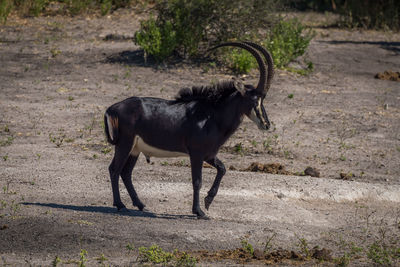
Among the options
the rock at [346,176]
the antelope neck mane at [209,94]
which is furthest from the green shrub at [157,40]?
the antelope neck mane at [209,94]

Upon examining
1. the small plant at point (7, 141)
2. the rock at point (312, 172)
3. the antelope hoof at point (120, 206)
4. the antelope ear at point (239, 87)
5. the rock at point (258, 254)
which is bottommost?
the rock at point (312, 172)

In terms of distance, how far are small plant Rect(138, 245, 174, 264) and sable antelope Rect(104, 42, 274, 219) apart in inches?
65.2

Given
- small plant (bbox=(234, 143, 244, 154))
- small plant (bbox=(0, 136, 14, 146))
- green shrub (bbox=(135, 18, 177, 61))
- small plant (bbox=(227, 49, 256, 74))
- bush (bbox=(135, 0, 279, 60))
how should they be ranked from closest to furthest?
small plant (bbox=(0, 136, 14, 146))
small plant (bbox=(234, 143, 244, 154))
small plant (bbox=(227, 49, 256, 74))
green shrub (bbox=(135, 18, 177, 61))
bush (bbox=(135, 0, 279, 60))

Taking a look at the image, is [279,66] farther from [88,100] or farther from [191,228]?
[191,228]

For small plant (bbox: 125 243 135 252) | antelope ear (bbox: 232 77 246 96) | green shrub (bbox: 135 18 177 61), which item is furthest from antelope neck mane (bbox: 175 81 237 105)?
green shrub (bbox: 135 18 177 61)

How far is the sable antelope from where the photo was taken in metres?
8.23

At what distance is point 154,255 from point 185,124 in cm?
215

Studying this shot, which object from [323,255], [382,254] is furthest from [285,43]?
[323,255]

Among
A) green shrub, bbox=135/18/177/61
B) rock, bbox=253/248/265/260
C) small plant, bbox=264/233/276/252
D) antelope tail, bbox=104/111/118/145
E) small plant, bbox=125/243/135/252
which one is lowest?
green shrub, bbox=135/18/177/61

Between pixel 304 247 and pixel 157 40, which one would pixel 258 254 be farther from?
pixel 157 40

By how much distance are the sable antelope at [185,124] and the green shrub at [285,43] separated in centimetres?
781

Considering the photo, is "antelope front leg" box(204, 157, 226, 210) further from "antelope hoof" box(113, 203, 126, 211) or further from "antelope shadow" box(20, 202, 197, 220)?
"antelope hoof" box(113, 203, 126, 211)

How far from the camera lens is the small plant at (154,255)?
661 cm

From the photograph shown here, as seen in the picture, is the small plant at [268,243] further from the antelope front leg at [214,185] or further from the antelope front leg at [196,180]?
the antelope front leg at [214,185]
